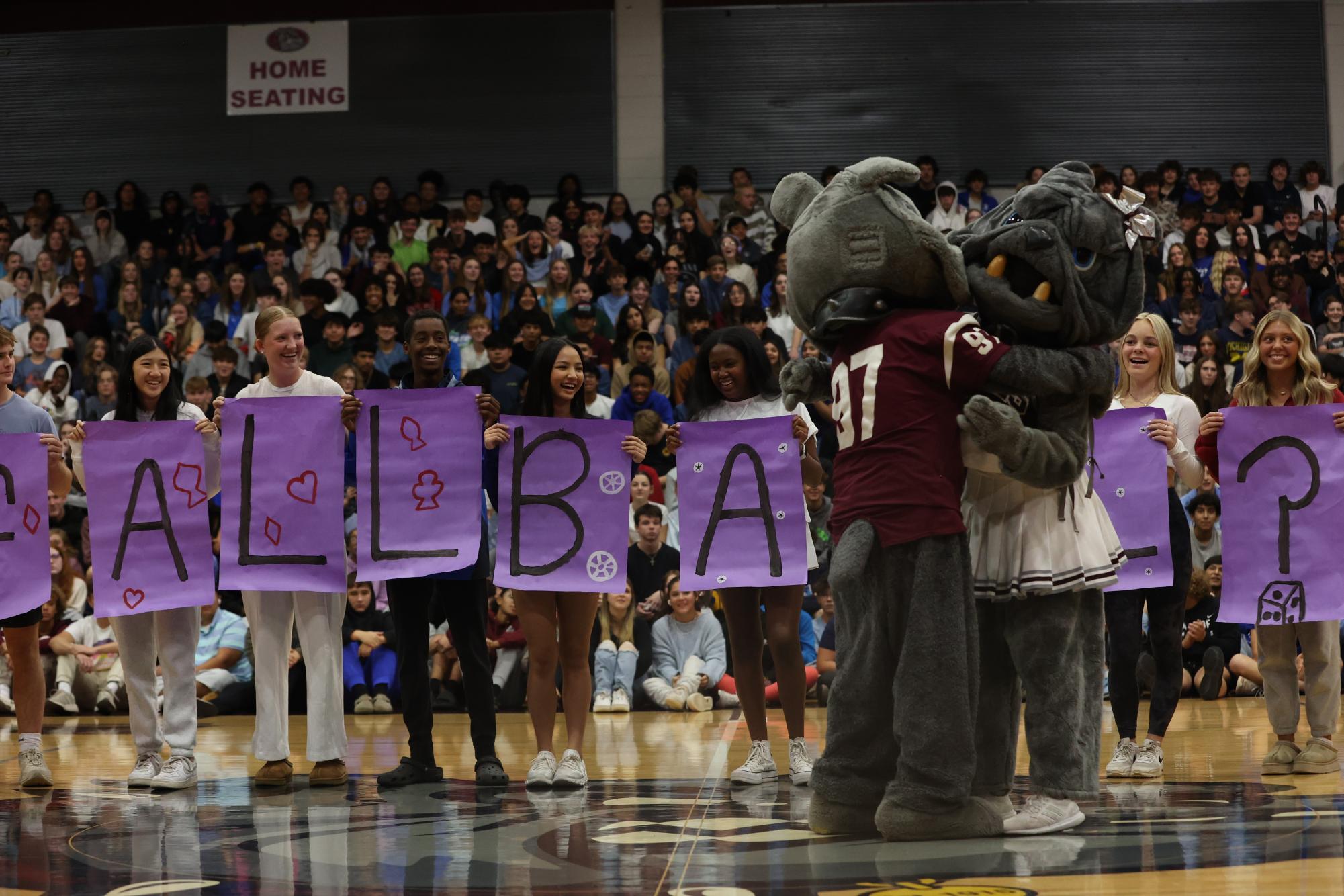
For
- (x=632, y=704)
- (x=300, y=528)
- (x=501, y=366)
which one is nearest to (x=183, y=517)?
(x=300, y=528)

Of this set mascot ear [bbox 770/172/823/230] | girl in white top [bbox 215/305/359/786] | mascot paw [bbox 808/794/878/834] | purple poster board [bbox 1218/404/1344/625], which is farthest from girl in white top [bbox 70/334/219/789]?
purple poster board [bbox 1218/404/1344/625]

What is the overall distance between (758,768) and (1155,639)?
1.66 metres

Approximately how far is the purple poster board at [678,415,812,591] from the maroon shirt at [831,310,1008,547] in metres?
1.32

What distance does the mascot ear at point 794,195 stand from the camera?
15.4ft

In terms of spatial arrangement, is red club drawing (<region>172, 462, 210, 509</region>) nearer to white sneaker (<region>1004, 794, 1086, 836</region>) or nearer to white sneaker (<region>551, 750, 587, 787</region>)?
white sneaker (<region>551, 750, 587, 787</region>)

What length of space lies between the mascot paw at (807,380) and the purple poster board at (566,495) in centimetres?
111

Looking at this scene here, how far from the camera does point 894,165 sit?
4.43 m

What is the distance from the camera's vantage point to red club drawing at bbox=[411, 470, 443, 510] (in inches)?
230

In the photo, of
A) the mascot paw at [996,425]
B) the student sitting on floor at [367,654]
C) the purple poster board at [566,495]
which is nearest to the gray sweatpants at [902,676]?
the mascot paw at [996,425]

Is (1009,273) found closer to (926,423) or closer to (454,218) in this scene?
(926,423)

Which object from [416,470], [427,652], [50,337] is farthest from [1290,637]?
[50,337]

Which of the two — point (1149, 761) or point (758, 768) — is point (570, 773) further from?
point (1149, 761)

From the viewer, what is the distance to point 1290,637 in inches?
221

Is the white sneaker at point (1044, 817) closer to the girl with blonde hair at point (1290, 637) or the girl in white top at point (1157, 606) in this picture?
the girl in white top at point (1157, 606)
